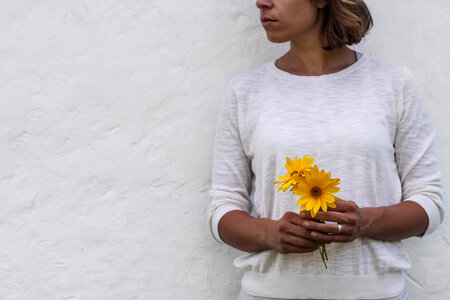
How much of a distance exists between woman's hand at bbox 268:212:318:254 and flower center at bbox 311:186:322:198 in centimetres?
13

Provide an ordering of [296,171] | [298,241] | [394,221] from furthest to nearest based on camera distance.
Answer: [394,221] → [298,241] → [296,171]

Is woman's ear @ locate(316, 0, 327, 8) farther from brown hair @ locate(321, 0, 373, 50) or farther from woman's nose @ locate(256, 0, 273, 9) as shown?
woman's nose @ locate(256, 0, 273, 9)

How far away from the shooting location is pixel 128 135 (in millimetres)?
2240

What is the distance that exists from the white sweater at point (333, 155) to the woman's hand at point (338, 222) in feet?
0.50

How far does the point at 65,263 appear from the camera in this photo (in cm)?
221

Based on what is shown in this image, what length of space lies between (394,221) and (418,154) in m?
0.22

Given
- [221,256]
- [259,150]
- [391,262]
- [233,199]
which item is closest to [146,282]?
[221,256]

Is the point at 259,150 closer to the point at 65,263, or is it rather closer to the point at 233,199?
the point at 233,199

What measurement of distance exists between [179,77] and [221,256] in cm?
61

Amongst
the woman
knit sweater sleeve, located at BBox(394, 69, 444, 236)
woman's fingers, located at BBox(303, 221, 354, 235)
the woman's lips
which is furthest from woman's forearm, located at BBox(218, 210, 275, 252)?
the woman's lips

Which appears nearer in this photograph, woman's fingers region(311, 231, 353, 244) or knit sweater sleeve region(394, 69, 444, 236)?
woman's fingers region(311, 231, 353, 244)

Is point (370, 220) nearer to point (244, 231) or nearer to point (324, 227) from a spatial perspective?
point (324, 227)

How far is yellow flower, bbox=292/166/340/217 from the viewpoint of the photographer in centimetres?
167

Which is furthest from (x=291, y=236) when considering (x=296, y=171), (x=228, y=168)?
(x=228, y=168)
